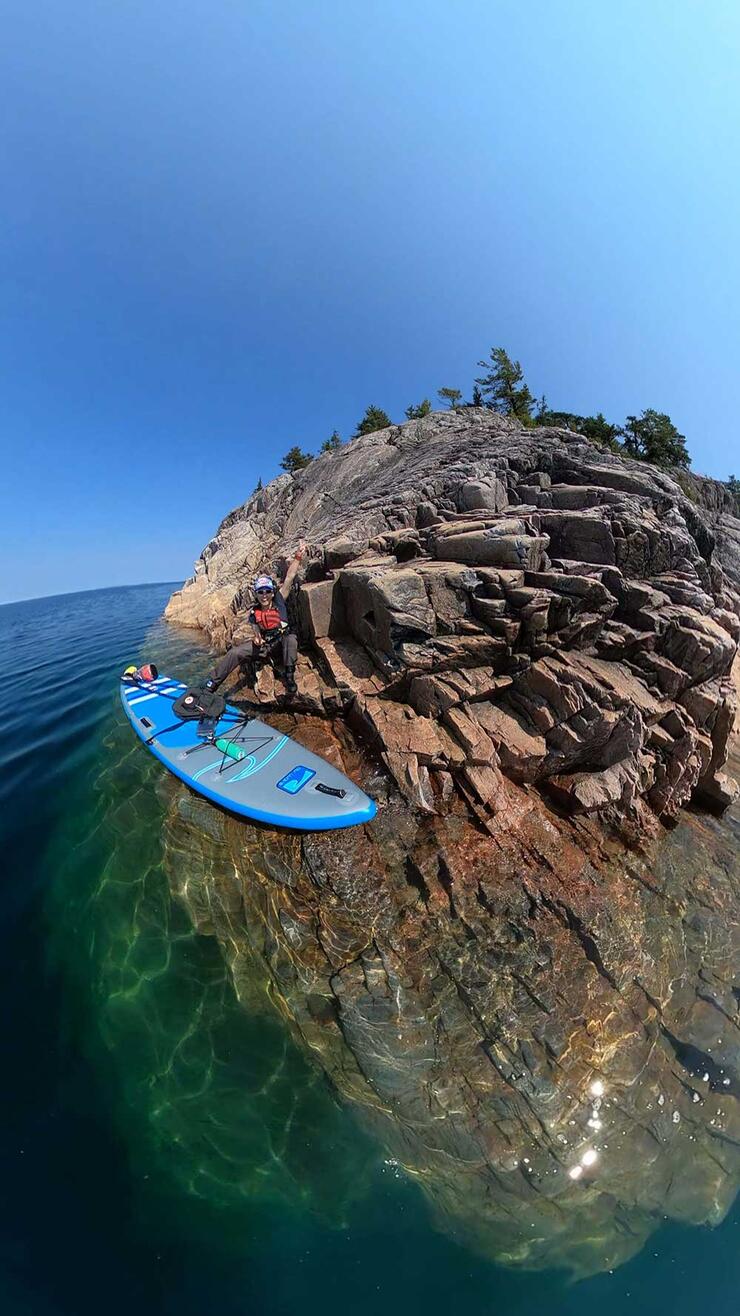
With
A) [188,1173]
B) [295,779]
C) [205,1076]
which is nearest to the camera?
[188,1173]

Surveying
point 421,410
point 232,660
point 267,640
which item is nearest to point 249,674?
point 232,660

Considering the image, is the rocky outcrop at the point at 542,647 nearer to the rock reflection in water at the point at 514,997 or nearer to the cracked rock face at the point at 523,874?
the cracked rock face at the point at 523,874

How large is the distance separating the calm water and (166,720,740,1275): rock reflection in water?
12.3 inches

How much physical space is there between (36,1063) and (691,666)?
14.0m

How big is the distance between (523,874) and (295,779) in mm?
4960

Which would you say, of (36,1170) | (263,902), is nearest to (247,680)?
(263,902)

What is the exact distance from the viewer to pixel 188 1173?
4953mm

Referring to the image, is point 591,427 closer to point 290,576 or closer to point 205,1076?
point 290,576

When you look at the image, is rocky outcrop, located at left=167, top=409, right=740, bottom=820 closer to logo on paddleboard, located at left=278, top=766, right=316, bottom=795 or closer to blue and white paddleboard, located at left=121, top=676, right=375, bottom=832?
blue and white paddleboard, located at left=121, top=676, right=375, bottom=832

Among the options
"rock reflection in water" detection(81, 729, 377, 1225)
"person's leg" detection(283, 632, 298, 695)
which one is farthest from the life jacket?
"rock reflection in water" detection(81, 729, 377, 1225)

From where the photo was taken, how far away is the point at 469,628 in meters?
10.2

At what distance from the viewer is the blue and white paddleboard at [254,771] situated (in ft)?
27.5

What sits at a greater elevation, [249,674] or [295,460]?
[295,460]

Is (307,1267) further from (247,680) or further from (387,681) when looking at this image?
(247,680)
